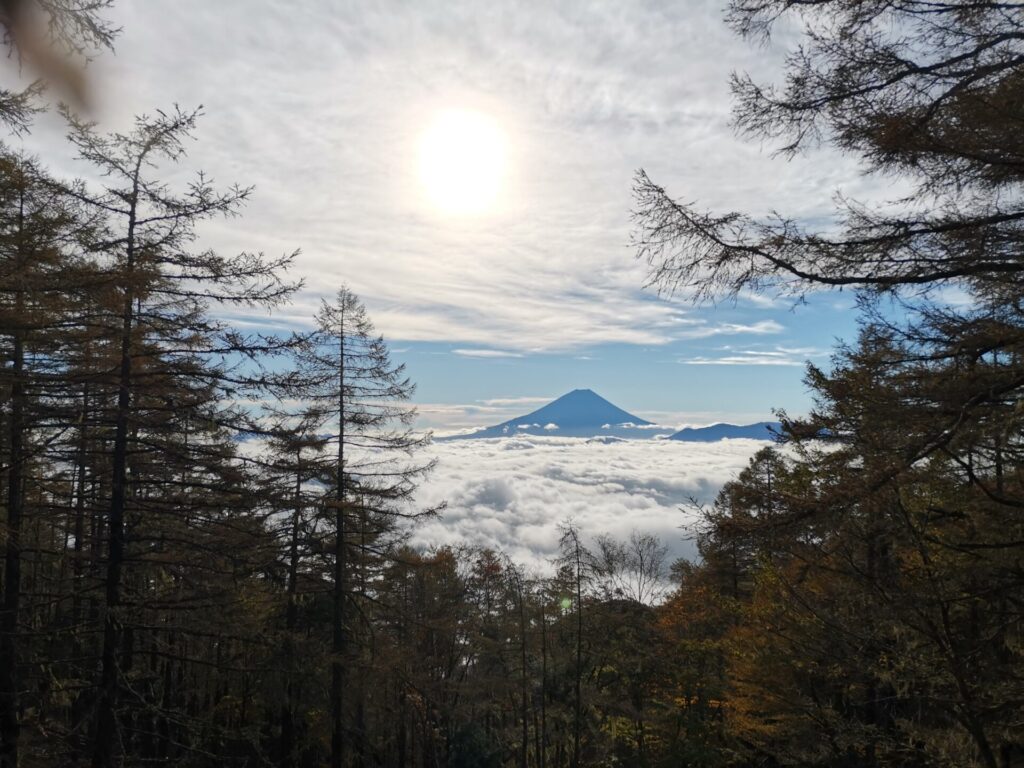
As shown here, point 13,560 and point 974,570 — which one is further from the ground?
point 974,570

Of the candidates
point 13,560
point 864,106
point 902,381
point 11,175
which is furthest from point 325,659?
point 864,106

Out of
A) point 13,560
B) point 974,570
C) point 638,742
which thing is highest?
point 974,570

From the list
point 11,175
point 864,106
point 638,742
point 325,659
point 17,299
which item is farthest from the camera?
point 638,742

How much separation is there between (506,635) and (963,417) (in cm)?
2169

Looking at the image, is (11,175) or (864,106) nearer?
(864,106)

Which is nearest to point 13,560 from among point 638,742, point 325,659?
point 325,659

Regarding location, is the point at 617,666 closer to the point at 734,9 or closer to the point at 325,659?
the point at 325,659

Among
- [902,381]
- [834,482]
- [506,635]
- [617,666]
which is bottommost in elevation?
[617,666]

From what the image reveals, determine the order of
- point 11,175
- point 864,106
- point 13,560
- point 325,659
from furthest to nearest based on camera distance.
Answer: point 325,659, point 13,560, point 11,175, point 864,106

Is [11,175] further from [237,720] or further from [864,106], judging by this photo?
[237,720]

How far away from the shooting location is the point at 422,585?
23.6 metres

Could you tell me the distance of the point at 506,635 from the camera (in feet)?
76.5

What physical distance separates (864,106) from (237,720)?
90.8ft

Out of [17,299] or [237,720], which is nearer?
[17,299]
